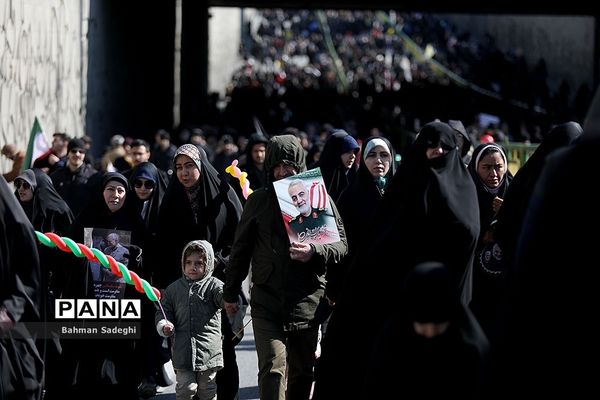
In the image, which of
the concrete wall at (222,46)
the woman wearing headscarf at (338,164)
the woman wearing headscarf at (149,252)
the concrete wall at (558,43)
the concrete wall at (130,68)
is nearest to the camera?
the woman wearing headscarf at (149,252)

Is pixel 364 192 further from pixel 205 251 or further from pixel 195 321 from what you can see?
pixel 195 321

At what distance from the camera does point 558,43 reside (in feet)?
127

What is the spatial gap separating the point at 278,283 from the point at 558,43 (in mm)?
33169

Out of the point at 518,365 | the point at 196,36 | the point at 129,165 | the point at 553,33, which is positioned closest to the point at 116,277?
the point at 518,365

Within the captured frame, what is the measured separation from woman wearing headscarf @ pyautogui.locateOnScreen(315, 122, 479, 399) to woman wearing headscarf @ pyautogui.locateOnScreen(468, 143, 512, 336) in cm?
72

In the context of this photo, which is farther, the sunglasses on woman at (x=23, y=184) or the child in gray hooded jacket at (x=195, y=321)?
the sunglasses on woman at (x=23, y=184)

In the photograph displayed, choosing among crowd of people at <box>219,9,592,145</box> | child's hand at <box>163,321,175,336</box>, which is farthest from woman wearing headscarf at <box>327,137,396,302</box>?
crowd of people at <box>219,9,592,145</box>

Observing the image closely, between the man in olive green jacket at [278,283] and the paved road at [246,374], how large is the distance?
1.54m

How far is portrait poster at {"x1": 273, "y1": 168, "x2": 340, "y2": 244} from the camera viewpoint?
22.4 feet

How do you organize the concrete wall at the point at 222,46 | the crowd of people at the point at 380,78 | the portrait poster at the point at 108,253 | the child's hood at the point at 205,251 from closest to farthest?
1. the child's hood at the point at 205,251
2. the portrait poster at the point at 108,253
3. the crowd of people at the point at 380,78
4. the concrete wall at the point at 222,46

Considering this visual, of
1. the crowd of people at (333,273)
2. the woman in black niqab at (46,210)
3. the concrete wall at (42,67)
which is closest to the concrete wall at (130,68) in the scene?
the concrete wall at (42,67)

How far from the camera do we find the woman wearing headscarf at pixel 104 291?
7.92 meters

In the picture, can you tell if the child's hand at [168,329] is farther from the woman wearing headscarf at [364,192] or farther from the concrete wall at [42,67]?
the concrete wall at [42,67]

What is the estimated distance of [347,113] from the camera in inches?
1262
